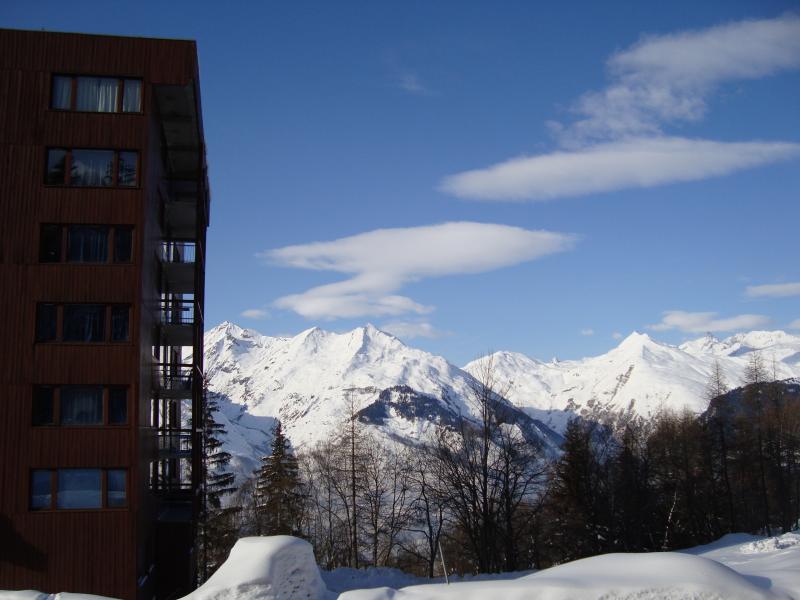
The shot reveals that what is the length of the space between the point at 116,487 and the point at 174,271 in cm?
950

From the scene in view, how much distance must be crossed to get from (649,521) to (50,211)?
132 feet

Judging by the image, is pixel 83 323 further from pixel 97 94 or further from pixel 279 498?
pixel 279 498

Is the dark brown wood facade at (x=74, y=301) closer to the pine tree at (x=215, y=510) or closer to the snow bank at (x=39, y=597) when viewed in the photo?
the snow bank at (x=39, y=597)

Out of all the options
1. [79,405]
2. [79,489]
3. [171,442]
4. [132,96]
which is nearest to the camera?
[79,489]

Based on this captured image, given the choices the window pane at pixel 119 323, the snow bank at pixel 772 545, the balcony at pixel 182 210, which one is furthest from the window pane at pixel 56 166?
the snow bank at pixel 772 545

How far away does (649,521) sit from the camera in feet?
157

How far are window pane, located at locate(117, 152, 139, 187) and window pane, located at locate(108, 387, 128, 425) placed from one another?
20.5ft

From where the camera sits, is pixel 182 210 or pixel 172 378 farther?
pixel 182 210

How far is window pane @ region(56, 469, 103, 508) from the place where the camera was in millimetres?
21375

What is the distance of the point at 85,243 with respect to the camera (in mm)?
22625

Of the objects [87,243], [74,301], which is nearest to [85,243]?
[87,243]

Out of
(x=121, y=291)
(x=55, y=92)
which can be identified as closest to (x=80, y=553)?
(x=121, y=291)

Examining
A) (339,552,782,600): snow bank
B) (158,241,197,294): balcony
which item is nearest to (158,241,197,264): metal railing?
(158,241,197,294): balcony

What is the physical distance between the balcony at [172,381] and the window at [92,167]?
6.86 m
